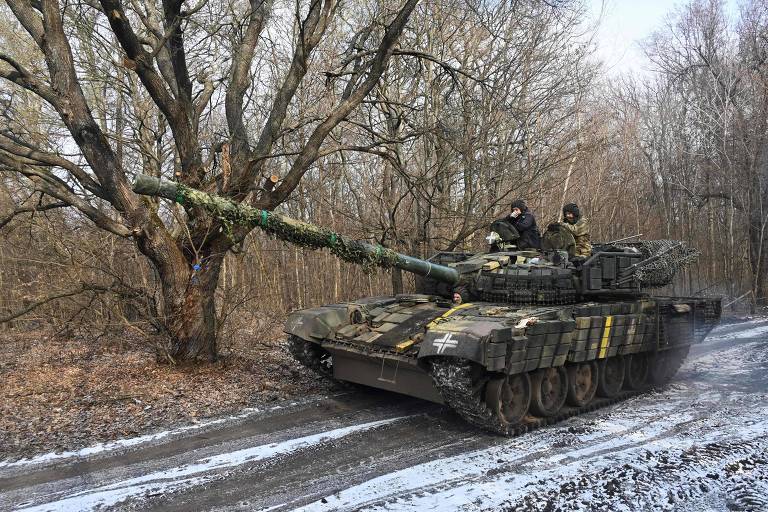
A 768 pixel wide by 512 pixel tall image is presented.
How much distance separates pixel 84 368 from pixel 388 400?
4760 mm

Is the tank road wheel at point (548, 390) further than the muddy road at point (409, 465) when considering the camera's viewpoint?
Yes

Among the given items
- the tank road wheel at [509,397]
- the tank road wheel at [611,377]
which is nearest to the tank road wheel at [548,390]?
the tank road wheel at [509,397]

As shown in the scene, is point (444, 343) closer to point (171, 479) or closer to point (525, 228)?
point (171, 479)

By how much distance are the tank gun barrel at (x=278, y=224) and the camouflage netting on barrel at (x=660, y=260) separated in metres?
3.12

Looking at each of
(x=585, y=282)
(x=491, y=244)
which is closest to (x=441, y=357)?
(x=585, y=282)

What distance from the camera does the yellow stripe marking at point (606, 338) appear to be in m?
7.59

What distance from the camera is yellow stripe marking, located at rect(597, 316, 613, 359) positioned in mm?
7590

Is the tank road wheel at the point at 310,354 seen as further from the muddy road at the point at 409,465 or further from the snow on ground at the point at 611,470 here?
the snow on ground at the point at 611,470

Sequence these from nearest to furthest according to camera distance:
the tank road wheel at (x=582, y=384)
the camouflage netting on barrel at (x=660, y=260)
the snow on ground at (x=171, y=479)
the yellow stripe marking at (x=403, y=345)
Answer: the snow on ground at (x=171, y=479) → the yellow stripe marking at (x=403, y=345) → the tank road wheel at (x=582, y=384) → the camouflage netting on barrel at (x=660, y=260)

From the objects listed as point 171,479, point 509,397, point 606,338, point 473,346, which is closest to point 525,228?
point 606,338

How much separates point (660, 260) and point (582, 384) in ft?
7.07

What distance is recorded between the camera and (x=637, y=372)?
8.91 m

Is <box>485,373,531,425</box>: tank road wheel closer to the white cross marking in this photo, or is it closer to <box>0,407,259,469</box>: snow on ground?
the white cross marking

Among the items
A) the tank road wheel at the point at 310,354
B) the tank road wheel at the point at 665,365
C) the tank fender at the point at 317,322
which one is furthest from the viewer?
the tank road wheel at the point at 665,365
